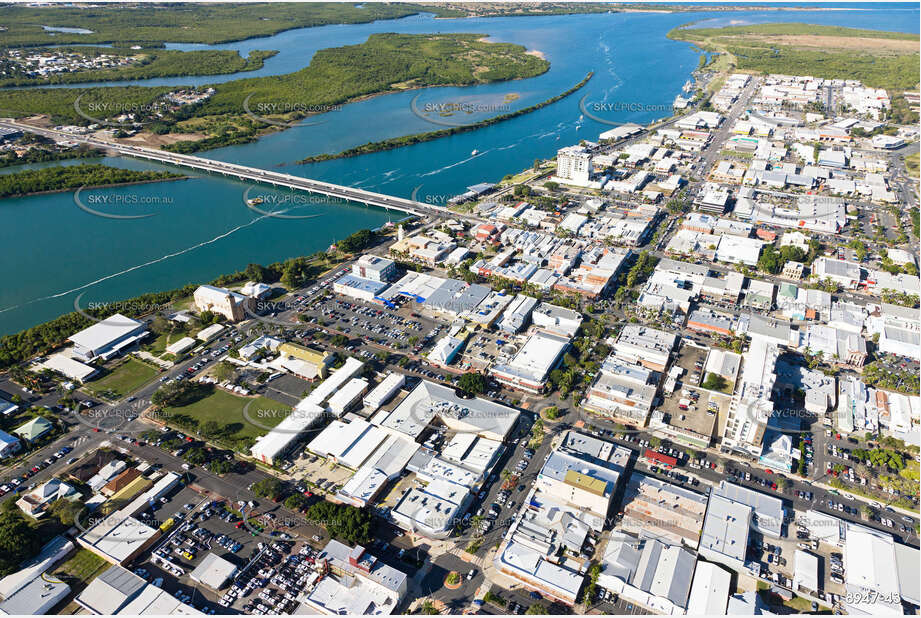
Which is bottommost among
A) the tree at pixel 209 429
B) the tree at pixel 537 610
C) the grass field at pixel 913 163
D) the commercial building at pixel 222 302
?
the tree at pixel 537 610

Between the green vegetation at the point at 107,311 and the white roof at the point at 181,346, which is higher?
the green vegetation at the point at 107,311

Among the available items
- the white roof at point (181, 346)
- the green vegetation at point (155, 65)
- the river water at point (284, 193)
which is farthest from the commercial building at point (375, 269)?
the green vegetation at point (155, 65)

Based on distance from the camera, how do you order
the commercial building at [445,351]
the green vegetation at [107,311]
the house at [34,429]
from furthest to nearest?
the green vegetation at [107,311]
the commercial building at [445,351]
the house at [34,429]

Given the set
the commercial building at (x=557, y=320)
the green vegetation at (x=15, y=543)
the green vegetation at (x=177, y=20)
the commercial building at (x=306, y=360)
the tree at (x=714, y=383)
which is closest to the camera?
the green vegetation at (x=15, y=543)

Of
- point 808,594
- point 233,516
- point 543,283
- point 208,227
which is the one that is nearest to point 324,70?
point 208,227

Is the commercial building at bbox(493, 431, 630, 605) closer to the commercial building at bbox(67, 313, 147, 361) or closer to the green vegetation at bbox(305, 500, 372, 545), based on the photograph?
the green vegetation at bbox(305, 500, 372, 545)

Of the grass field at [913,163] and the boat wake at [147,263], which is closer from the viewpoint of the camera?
the boat wake at [147,263]

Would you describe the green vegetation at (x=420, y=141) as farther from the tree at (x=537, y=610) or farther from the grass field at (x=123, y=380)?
the tree at (x=537, y=610)
